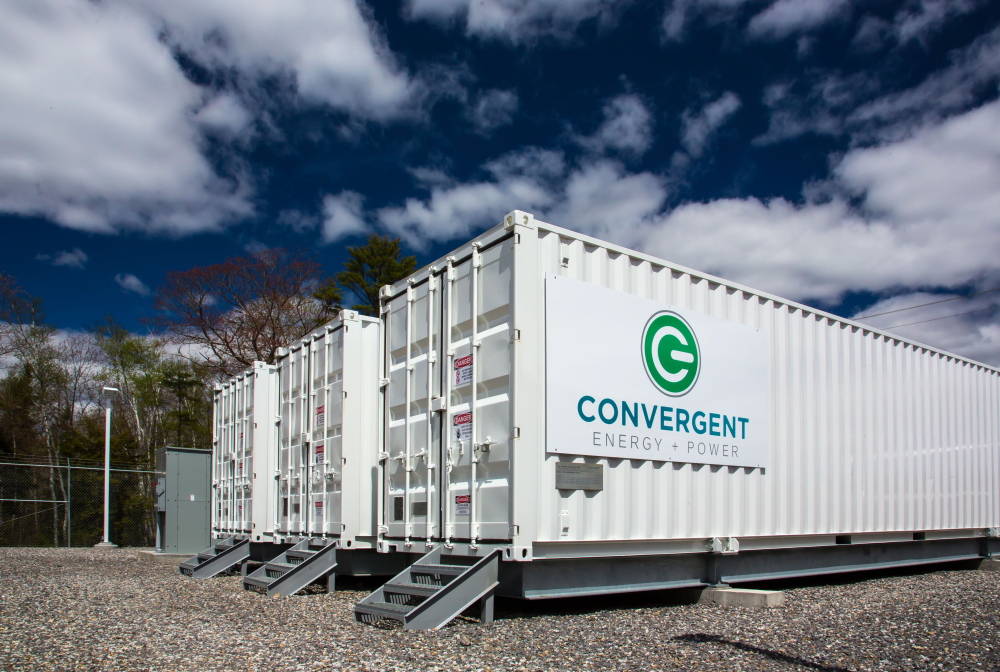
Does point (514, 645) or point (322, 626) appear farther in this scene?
point (322, 626)

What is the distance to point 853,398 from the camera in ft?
31.1

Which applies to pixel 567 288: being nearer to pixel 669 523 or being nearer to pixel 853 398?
pixel 669 523

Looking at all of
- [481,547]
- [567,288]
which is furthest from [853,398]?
[481,547]

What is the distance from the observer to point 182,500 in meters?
15.2

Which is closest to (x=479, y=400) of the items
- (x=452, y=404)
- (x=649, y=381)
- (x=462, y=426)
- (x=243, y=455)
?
(x=462, y=426)

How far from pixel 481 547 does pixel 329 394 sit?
3668mm

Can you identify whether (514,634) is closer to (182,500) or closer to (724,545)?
(724,545)

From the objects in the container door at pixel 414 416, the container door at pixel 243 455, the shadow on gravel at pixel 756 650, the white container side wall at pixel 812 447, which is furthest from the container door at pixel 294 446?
the shadow on gravel at pixel 756 650

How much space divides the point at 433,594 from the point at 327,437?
143 inches

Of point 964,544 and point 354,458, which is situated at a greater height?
point 354,458

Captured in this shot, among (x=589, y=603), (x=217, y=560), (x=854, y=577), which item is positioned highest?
(x=589, y=603)

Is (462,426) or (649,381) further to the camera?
(649,381)

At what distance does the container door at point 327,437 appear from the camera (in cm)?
861

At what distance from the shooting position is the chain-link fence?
20.4 meters
